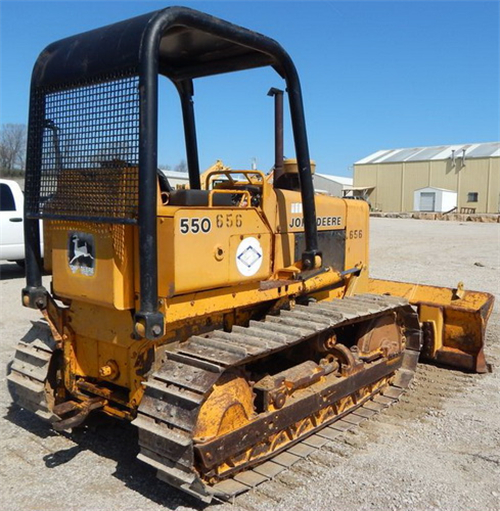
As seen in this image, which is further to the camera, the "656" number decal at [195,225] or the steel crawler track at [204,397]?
the "656" number decal at [195,225]

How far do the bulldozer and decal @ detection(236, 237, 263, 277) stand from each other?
0.6 inches

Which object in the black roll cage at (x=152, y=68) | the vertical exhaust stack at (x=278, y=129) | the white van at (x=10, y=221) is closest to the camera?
the black roll cage at (x=152, y=68)

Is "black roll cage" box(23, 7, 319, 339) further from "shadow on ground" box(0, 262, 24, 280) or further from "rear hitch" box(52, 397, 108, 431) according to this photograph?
"shadow on ground" box(0, 262, 24, 280)

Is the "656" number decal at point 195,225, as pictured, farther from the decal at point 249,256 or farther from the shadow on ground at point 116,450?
the shadow on ground at point 116,450

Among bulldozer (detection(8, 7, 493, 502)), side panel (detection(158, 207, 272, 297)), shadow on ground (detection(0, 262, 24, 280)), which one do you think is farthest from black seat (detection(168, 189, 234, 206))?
shadow on ground (detection(0, 262, 24, 280))

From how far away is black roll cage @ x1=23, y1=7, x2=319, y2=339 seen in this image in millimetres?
3416

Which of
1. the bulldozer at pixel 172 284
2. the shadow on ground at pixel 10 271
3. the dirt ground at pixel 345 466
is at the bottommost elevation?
the dirt ground at pixel 345 466

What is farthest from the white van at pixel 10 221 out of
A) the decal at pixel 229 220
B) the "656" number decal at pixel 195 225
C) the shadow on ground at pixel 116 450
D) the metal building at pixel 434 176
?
the metal building at pixel 434 176

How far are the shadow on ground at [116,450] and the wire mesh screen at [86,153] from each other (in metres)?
1.80

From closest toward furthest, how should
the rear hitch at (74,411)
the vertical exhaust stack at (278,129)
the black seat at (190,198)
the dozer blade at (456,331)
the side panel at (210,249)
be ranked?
the side panel at (210,249) → the black seat at (190,198) → the rear hitch at (74,411) → the vertical exhaust stack at (278,129) → the dozer blade at (456,331)

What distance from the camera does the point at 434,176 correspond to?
165 feet

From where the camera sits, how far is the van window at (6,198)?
39.6 ft

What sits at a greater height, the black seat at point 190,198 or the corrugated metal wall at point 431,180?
the corrugated metal wall at point 431,180

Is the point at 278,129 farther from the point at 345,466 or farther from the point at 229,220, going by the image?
the point at 345,466
